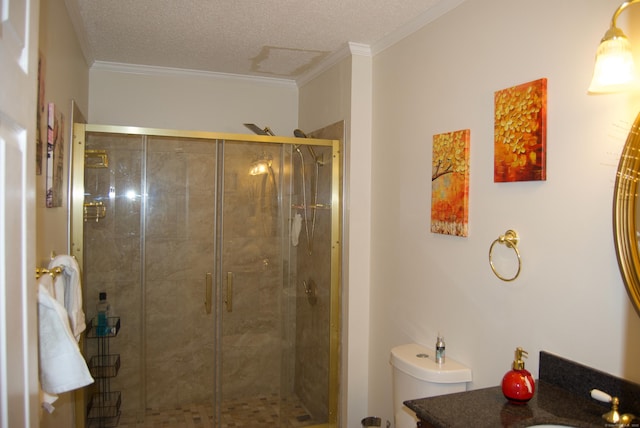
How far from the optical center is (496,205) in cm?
202

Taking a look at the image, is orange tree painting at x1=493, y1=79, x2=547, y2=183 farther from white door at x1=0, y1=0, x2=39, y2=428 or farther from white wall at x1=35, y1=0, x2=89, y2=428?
white wall at x1=35, y1=0, x2=89, y2=428

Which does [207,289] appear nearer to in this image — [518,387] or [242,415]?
[242,415]

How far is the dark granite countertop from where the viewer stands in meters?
1.43

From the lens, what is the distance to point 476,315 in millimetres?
2113

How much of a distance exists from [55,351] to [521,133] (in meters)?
1.75

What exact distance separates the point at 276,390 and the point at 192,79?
7.81ft

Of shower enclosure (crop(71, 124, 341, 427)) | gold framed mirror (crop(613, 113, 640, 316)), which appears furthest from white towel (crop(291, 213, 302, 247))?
gold framed mirror (crop(613, 113, 640, 316))

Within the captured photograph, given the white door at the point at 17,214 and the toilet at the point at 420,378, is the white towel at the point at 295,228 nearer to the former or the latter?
the toilet at the point at 420,378

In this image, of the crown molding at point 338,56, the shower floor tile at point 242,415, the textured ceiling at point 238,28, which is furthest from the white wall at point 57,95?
the crown molding at point 338,56

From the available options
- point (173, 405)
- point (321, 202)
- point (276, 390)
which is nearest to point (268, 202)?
point (321, 202)

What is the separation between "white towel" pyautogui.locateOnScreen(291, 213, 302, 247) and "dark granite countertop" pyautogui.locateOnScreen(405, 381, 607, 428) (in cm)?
172

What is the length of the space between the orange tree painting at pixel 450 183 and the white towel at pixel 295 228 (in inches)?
41.8

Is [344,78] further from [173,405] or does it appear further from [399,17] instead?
[173,405]

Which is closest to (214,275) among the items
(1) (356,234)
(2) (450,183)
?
(1) (356,234)
